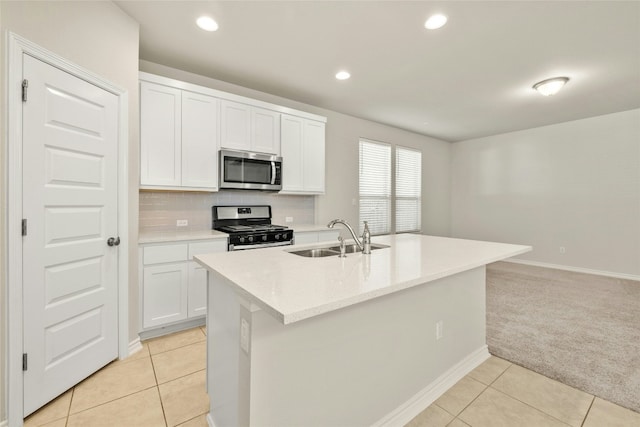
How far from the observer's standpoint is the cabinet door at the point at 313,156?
402 cm

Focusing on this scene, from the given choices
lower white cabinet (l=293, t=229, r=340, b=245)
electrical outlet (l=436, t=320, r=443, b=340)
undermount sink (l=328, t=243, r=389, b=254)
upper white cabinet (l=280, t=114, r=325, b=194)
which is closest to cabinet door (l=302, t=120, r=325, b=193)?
upper white cabinet (l=280, t=114, r=325, b=194)

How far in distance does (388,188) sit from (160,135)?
4.03 meters

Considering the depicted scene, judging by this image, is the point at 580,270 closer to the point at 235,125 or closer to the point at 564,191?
the point at 564,191

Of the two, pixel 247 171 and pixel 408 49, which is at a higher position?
pixel 408 49

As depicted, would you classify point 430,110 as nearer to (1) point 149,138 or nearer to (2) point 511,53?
(2) point 511,53

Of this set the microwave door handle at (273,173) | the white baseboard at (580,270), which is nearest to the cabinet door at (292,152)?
the microwave door handle at (273,173)

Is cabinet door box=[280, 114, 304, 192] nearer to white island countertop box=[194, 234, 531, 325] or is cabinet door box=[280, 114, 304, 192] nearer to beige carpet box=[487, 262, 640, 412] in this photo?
white island countertop box=[194, 234, 531, 325]

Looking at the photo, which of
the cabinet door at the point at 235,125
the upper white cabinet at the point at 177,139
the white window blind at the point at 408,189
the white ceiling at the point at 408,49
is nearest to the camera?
the white ceiling at the point at 408,49

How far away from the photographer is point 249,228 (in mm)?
3344

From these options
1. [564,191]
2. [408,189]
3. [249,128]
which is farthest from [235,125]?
[564,191]

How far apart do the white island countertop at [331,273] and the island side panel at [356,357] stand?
0.18 metres

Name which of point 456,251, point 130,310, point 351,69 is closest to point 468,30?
Answer: point 351,69

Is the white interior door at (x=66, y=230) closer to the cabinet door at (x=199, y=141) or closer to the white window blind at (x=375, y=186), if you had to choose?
the cabinet door at (x=199, y=141)

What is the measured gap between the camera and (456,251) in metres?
2.03
